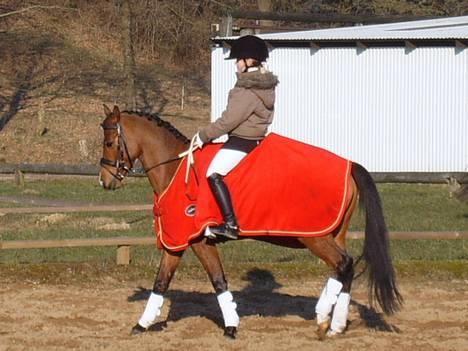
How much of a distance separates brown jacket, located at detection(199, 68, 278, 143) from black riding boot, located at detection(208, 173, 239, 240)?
0.35m

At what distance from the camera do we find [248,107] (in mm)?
7699

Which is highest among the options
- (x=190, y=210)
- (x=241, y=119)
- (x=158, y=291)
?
(x=241, y=119)

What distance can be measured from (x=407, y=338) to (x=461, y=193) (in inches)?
446

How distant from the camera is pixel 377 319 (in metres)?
8.85

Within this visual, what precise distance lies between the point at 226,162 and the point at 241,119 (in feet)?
1.10

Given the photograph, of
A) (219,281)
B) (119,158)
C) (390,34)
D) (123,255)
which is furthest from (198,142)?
(390,34)

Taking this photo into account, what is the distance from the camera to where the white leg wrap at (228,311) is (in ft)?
26.1

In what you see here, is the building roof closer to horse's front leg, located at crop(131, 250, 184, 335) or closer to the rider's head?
the rider's head

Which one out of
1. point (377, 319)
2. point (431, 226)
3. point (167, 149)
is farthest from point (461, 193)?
point (167, 149)

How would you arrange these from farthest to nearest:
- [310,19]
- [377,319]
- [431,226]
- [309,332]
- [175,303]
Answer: [310,19], [431,226], [175,303], [377,319], [309,332]

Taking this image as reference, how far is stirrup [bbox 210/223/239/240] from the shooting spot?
25.3 feet

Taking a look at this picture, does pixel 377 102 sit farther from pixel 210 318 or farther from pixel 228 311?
pixel 228 311

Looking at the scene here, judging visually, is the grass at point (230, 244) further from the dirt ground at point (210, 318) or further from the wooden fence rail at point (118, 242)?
the dirt ground at point (210, 318)

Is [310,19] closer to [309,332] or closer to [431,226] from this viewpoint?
[431,226]
